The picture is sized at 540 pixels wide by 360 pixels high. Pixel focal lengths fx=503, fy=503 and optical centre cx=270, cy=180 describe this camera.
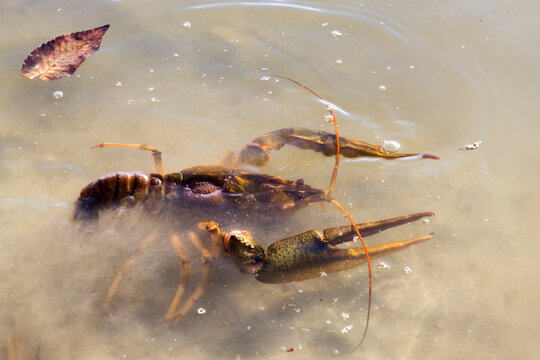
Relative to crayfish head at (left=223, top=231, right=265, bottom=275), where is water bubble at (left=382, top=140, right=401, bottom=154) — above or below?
above

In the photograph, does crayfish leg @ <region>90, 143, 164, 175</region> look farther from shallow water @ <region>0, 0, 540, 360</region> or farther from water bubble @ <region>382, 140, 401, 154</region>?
water bubble @ <region>382, 140, 401, 154</region>

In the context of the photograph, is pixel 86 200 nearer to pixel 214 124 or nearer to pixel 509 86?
pixel 214 124

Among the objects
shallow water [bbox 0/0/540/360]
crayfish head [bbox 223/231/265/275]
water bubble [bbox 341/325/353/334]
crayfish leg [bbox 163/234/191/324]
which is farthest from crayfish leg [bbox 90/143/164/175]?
water bubble [bbox 341/325/353/334]

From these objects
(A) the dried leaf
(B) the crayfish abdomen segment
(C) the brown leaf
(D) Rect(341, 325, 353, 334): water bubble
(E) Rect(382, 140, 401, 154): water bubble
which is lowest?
(D) Rect(341, 325, 353, 334): water bubble

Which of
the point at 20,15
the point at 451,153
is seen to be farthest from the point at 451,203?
the point at 20,15

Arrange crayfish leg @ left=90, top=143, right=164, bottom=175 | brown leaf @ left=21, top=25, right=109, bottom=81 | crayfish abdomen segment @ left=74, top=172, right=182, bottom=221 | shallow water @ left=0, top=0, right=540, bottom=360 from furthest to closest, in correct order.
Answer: brown leaf @ left=21, top=25, right=109, bottom=81, crayfish leg @ left=90, top=143, right=164, bottom=175, crayfish abdomen segment @ left=74, top=172, right=182, bottom=221, shallow water @ left=0, top=0, right=540, bottom=360

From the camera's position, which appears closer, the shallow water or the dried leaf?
the shallow water

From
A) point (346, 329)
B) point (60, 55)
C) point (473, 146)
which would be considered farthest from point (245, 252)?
point (60, 55)

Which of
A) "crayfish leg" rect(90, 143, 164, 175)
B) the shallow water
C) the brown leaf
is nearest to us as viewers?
the shallow water

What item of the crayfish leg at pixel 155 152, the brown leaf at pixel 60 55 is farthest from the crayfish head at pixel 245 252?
the brown leaf at pixel 60 55
